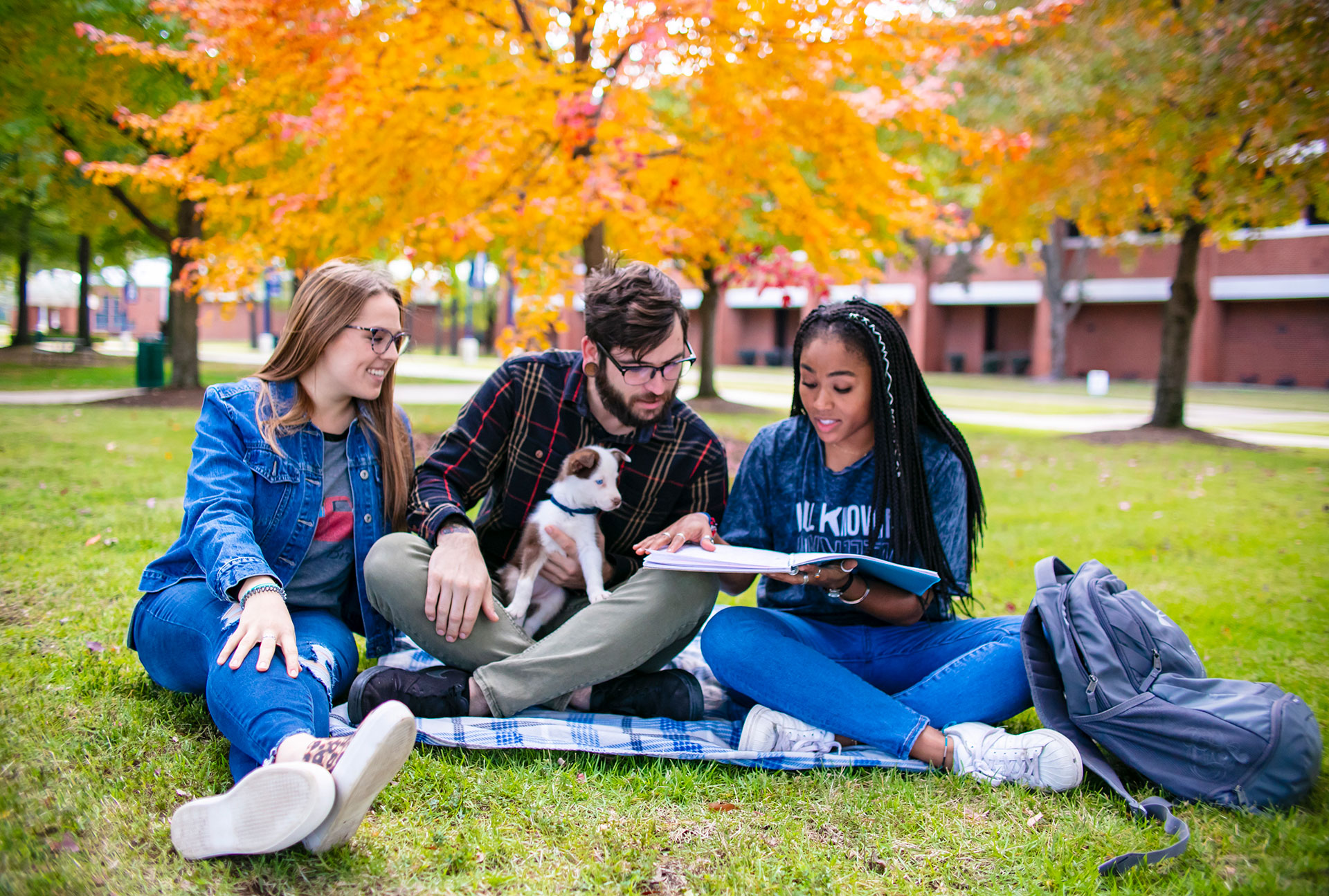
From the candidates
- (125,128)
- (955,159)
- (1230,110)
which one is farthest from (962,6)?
(125,128)

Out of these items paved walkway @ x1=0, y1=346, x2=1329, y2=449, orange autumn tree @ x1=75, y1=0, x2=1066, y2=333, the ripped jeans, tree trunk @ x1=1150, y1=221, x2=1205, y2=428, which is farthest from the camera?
paved walkway @ x1=0, y1=346, x2=1329, y2=449

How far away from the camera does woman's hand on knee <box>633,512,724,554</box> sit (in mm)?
2857

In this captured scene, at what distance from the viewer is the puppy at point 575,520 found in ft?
10.1

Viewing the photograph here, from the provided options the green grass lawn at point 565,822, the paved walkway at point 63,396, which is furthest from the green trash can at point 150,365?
the green grass lawn at point 565,822

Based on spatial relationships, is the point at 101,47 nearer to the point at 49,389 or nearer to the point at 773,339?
the point at 49,389

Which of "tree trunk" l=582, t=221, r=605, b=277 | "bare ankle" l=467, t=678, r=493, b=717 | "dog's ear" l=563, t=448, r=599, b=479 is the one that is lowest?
"bare ankle" l=467, t=678, r=493, b=717

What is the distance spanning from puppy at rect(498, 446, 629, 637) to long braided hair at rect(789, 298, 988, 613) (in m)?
0.75

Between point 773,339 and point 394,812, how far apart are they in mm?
38922

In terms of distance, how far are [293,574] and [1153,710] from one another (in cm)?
260

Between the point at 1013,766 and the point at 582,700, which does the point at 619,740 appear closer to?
the point at 582,700

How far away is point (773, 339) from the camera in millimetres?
40438

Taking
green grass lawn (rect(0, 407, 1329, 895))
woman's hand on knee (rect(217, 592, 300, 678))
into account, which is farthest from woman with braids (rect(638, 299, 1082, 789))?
woman's hand on knee (rect(217, 592, 300, 678))

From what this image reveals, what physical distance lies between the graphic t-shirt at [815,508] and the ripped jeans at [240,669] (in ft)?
4.52

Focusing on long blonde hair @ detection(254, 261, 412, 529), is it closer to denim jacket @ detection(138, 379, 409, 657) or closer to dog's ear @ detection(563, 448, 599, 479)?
denim jacket @ detection(138, 379, 409, 657)
